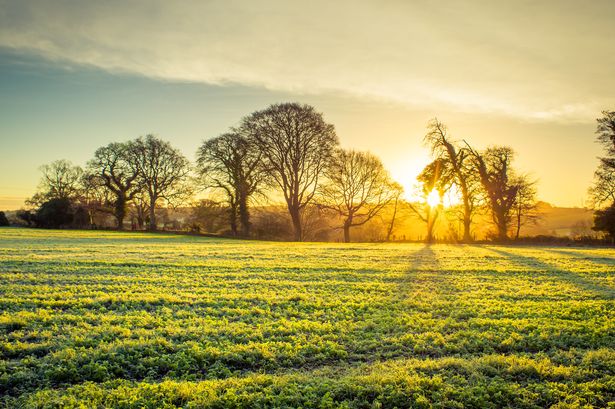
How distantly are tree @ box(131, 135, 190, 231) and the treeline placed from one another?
18cm

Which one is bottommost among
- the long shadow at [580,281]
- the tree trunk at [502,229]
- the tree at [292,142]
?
the long shadow at [580,281]

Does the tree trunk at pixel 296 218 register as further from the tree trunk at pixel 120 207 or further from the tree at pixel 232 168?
the tree trunk at pixel 120 207

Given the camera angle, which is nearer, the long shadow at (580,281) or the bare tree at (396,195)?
the long shadow at (580,281)

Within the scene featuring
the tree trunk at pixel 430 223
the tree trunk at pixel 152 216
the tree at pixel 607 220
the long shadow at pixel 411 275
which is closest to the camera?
the long shadow at pixel 411 275

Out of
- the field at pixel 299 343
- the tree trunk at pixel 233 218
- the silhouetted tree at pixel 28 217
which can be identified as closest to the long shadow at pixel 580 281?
the field at pixel 299 343

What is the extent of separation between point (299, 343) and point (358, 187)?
178 ft

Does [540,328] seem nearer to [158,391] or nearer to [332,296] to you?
[332,296]

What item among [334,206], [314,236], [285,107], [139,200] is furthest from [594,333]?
[139,200]

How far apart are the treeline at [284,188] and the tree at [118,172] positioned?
0.58 feet

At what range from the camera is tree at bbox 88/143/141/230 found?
67.9m

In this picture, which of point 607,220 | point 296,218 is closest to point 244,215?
point 296,218

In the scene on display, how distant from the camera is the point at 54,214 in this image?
6606 cm

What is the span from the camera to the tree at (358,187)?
59906 millimetres

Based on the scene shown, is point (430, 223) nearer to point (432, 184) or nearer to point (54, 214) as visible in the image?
point (432, 184)
